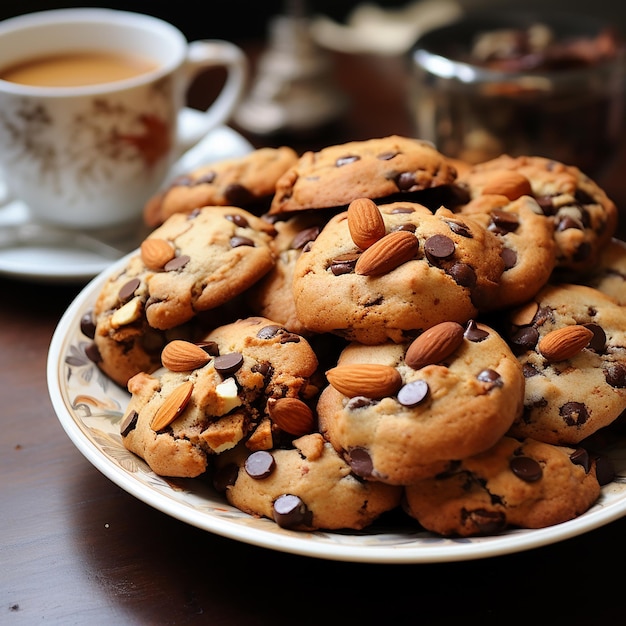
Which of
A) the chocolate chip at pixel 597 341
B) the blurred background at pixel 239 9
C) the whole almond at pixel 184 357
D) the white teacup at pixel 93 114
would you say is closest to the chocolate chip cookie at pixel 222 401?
the whole almond at pixel 184 357

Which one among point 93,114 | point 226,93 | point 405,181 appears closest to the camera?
point 405,181

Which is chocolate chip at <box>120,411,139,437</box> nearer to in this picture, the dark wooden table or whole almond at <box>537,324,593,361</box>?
the dark wooden table

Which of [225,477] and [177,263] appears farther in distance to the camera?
[177,263]

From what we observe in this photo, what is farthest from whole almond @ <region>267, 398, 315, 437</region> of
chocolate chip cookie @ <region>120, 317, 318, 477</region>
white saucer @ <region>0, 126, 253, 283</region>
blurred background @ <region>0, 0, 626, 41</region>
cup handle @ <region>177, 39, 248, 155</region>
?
blurred background @ <region>0, 0, 626, 41</region>

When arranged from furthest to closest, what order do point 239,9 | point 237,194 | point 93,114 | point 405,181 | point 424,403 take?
point 239,9 < point 93,114 < point 237,194 < point 405,181 < point 424,403

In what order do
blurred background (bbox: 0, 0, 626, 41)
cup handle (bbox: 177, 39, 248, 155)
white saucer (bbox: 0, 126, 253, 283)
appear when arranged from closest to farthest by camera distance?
white saucer (bbox: 0, 126, 253, 283), cup handle (bbox: 177, 39, 248, 155), blurred background (bbox: 0, 0, 626, 41)

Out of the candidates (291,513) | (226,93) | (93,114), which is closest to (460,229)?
(291,513)

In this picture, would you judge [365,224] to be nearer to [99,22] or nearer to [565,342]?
[565,342]

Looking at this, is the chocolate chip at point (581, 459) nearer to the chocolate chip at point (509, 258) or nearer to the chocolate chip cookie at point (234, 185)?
the chocolate chip at point (509, 258)
